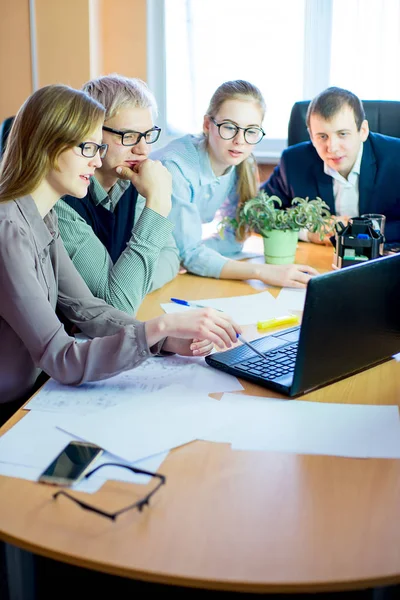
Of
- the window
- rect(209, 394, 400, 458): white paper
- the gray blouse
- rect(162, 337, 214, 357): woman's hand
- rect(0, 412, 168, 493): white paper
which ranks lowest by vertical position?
rect(209, 394, 400, 458): white paper

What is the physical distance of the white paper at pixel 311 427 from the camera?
3.43 feet

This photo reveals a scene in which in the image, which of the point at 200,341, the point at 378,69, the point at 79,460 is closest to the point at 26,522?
the point at 79,460

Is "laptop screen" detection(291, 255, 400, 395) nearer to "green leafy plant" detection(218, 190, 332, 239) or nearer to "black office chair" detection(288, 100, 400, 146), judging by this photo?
"green leafy plant" detection(218, 190, 332, 239)

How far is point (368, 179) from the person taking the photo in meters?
2.42

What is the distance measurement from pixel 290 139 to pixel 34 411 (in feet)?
6.28

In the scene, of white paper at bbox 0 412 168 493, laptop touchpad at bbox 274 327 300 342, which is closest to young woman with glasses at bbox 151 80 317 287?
laptop touchpad at bbox 274 327 300 342

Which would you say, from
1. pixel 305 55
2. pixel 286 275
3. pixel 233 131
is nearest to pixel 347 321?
pixel 286 275

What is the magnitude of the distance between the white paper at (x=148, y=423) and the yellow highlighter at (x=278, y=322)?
14.8 inches

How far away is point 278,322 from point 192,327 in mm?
377

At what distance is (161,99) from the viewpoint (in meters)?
4.10

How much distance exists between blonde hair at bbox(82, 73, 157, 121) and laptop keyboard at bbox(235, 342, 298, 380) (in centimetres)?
74

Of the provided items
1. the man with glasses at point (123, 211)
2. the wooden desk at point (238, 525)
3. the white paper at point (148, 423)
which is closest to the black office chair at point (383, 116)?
the man with glasses at point (123, 211)

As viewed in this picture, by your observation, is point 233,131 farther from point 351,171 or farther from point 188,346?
point 188,346

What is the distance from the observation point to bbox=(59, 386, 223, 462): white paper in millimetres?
1039
